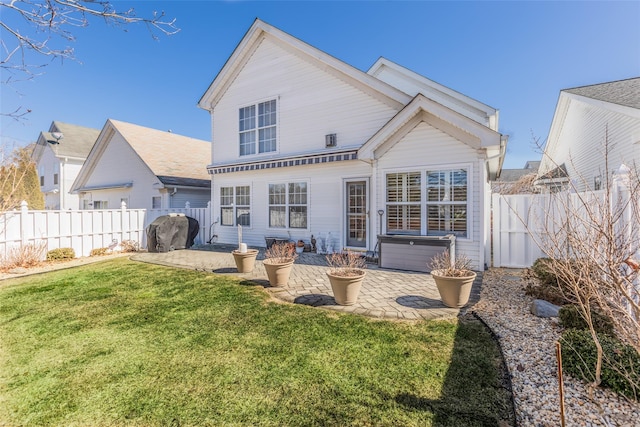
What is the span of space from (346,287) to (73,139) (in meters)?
32.0

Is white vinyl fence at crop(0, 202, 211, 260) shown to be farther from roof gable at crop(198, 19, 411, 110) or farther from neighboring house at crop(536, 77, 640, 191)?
neighboring house at crop(536, 77, 640, 191)

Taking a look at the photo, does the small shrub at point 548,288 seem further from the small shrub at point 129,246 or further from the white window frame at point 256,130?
the small shrub at point 129,246

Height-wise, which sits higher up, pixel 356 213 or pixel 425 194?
pixel 425 194

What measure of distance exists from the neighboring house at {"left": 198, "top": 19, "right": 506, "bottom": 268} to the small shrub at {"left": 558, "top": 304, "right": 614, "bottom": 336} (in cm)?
398

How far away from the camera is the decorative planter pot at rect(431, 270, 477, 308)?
535 centimetres

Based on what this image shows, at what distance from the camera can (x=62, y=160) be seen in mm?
23703

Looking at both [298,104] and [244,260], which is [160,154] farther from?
[244,260]

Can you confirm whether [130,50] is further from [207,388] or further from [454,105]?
[454,105]

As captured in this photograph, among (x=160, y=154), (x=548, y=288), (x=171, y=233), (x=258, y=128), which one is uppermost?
(x=258, y=128)

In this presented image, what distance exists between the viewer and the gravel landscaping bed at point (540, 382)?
2.73 meters

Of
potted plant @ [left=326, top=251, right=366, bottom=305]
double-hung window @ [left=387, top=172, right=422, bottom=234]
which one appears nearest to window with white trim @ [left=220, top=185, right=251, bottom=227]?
double-hung window @ [left=387, top=172, right=422, bottom=234]

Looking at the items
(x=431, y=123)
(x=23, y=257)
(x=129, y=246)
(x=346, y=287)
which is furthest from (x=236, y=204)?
(x=346, y=287)

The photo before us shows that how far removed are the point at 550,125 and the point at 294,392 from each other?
24.5 m

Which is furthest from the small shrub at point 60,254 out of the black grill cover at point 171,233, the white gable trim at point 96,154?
the white gable trim at point 96,154
